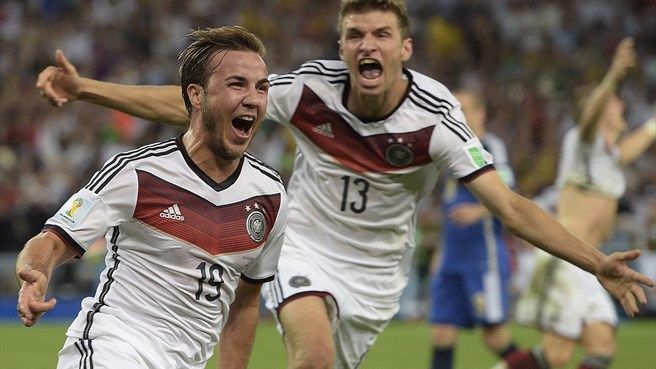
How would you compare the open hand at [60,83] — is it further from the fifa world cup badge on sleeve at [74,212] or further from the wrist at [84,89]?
the fifa world cup badge on sleeve at [74,212]

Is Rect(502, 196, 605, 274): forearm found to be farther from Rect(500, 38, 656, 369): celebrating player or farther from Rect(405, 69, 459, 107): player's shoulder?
Rect(500, 38, 656, 369): celebrating player

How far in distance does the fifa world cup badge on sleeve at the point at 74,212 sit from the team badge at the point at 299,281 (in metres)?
2.02

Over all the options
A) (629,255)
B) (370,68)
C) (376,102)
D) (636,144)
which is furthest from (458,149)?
(636,144)

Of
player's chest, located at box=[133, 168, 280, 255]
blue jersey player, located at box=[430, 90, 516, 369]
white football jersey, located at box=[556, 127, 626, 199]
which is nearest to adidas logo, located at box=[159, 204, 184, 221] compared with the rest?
player's chest, located at box=[133, 168, 280, 255]

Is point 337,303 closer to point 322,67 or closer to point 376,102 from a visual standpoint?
point 376,102

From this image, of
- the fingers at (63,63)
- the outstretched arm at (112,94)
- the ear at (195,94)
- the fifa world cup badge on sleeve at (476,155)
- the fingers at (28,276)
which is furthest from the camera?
the fifa world cup badge on sleeve at (476,155)

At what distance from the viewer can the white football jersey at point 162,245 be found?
4.75 m

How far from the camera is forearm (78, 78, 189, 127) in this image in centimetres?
588

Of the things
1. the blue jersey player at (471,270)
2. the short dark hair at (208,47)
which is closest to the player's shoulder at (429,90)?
the short dark hair at (208,47)

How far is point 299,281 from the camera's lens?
6.57 m

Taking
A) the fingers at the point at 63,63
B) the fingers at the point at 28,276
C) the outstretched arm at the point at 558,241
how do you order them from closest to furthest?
the fingers at the point at 28,276, the outstretched arm at the point at 558,241, the fingers at the point at 63,63

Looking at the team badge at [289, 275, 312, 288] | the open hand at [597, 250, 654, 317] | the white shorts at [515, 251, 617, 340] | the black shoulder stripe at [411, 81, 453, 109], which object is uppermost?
the black shoulder stripe at [411, 81, 453, 109]

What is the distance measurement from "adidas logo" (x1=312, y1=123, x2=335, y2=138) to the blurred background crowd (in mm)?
8969

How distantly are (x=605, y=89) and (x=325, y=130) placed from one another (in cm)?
264
